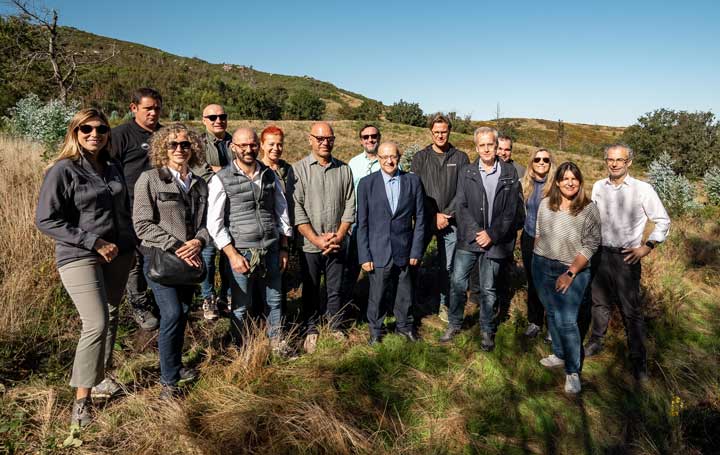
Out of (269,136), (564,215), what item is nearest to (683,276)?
(564,215)

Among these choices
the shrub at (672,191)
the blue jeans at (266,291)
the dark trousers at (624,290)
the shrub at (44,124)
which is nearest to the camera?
the blue jeans at (266,291)

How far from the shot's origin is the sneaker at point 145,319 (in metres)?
3.99

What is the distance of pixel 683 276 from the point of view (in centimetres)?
604

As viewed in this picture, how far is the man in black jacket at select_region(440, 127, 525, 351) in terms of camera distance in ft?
12.6

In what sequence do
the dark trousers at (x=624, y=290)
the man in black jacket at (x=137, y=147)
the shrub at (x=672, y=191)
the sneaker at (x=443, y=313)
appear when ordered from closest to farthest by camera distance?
the dark trousers at (x=624, y=290) → the man in black jacket at (x=137, y=147) → the sneaker at (x=443, y=313) → the shrub at (x=672, y=191)

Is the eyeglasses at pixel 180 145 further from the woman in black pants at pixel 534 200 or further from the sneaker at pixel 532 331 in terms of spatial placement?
the sneaker at pixel 532 331

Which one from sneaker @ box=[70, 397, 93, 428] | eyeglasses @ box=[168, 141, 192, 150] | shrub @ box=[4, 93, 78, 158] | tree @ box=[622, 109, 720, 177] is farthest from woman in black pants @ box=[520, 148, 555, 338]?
tree @ box=[622, 109, 720, 177]

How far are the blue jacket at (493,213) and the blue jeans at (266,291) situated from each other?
1785 mm

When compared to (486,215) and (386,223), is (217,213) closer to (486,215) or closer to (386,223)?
(386,223)

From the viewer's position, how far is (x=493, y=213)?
12.7 feet

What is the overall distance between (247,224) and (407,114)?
3693 centimetres

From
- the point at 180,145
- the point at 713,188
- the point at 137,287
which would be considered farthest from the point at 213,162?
the point at 713,188

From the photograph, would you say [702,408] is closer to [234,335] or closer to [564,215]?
[564,215]

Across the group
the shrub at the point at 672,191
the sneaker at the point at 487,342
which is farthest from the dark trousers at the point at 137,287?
the shrub at the point at 672,191
